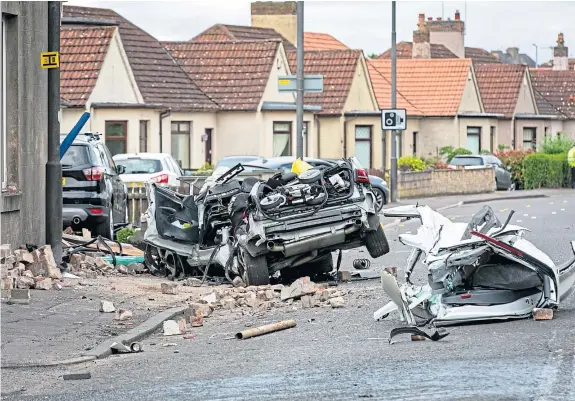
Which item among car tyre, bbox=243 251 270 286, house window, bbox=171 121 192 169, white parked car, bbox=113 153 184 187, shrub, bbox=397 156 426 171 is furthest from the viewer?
shrub, bbox=397 156 426 171

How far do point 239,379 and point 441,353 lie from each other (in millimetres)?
1603

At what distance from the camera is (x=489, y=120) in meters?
62.8

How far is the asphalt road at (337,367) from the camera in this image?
26.1ft

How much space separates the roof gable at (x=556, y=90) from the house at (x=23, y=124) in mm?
58344

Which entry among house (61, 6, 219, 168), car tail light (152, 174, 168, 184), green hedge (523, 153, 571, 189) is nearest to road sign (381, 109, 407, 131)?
car tail light (152, 174, 168, 184)

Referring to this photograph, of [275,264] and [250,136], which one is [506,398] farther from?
[250,136]

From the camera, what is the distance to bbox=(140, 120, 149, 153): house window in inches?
1629

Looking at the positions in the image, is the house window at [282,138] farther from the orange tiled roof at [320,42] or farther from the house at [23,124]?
the house at [23,124]

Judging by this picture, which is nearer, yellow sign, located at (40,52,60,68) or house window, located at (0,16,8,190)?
house window, located at (0,16,8,190)

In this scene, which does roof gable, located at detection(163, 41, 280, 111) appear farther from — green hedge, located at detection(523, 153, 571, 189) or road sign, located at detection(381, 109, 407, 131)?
green hedge, located at detection(523, 153, 571, 189)

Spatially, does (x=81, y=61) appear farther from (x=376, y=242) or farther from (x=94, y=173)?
(x=376, y=242)

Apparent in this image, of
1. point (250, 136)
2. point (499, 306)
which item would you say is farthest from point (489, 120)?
point (499, 306)

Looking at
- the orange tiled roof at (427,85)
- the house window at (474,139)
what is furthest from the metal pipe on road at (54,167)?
the house window at (474,139)

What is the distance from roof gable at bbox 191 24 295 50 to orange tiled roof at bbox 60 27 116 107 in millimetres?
18664
